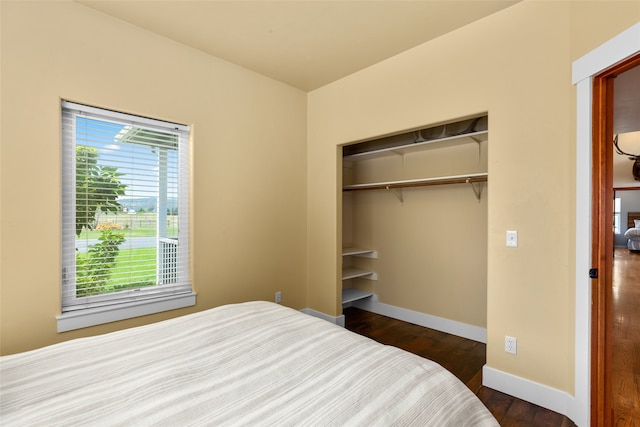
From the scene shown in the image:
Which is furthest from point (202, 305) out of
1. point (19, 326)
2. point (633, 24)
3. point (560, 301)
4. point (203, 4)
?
point (633, 24)

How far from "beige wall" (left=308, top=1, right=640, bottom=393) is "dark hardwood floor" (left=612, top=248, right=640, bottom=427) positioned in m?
0.20

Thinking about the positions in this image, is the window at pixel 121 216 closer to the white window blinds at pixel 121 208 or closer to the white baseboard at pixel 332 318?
the white window blinds at pixel 121 208

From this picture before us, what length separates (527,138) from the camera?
6.56 feet

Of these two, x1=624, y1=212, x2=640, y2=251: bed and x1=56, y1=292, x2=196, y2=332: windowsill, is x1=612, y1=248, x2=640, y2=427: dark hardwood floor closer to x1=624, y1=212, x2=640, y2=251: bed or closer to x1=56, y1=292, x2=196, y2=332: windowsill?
x1=624, y1=212, x2=640, y2=251: bed

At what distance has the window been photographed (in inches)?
79.7

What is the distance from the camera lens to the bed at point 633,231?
1.55 m

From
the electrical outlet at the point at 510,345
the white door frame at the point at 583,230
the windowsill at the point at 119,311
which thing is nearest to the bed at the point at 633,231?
the white door frame at the point at 583,230

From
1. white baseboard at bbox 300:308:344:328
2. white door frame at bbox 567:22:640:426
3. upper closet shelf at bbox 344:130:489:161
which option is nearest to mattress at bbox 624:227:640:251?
white door frame at bbox 567:22:640:426

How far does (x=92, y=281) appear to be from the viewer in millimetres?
2104

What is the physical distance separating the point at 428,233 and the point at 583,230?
166 cm

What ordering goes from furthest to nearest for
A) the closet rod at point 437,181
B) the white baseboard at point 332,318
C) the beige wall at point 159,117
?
the white baseboard at point 332,318, the closet rod at point 437,181, the beige wall at point 159,117

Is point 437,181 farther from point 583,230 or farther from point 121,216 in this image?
point 121,216

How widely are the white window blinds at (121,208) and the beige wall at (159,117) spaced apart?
0.09 metres

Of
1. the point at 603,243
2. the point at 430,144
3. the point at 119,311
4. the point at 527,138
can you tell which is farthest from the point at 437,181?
the point at 119,311
